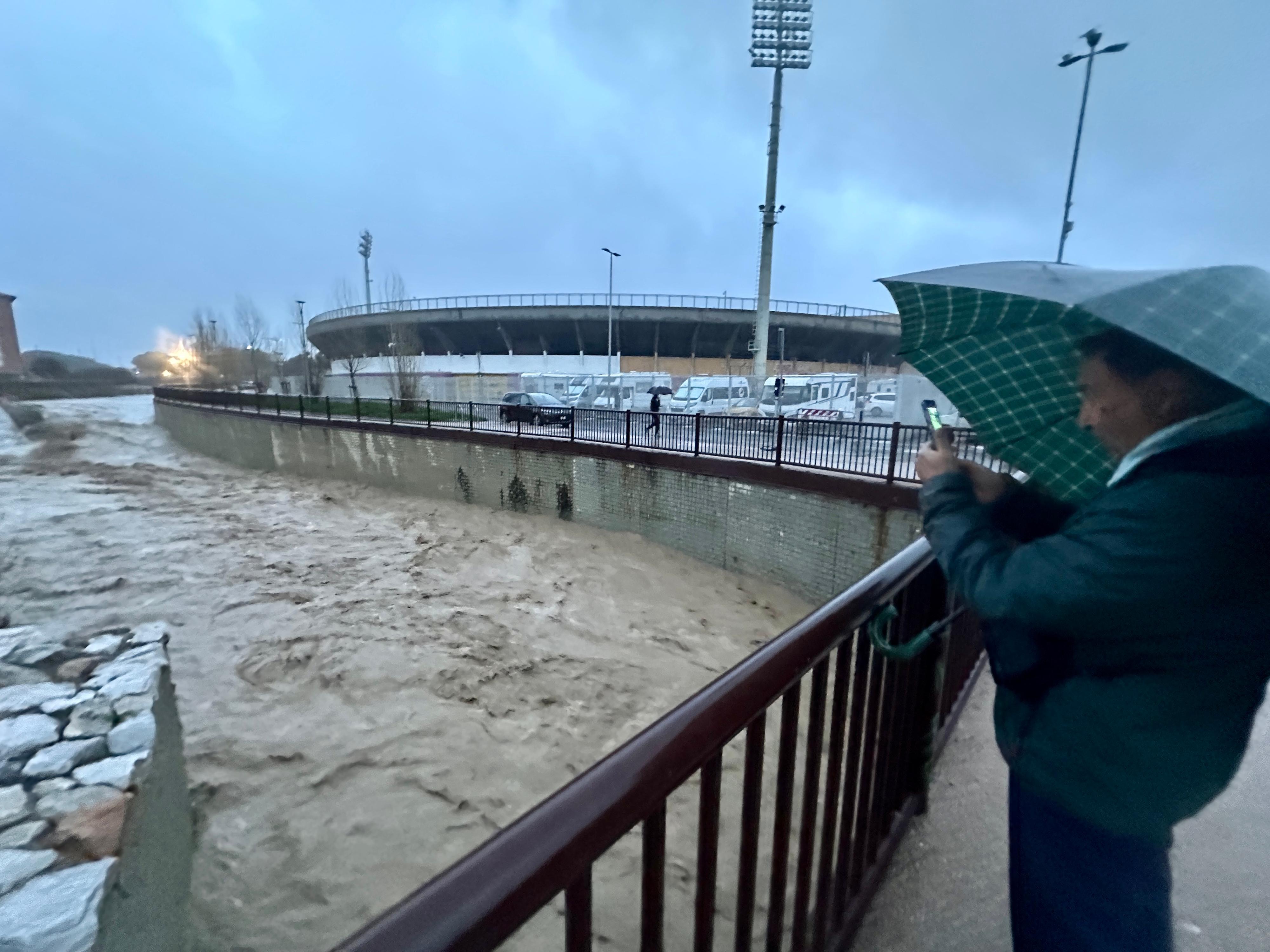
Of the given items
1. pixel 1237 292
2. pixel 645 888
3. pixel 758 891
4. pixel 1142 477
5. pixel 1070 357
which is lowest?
pixel 758 891

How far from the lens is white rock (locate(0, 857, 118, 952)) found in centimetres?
196

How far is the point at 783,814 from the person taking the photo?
149 cm

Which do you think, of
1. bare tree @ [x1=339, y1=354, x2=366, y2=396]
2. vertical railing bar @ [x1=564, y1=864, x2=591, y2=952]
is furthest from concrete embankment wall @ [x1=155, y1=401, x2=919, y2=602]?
bare tree @ [x1=339, y1=354, x2=366, y2=396]

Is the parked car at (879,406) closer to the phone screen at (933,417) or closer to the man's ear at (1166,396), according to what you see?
the phone screen at (933,417)

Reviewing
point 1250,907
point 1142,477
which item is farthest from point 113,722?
point 1250,907

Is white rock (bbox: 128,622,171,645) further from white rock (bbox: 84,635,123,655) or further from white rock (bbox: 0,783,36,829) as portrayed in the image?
white rock (bbox: 0,783,36,829)

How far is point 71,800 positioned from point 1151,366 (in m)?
4.05

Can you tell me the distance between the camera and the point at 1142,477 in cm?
95

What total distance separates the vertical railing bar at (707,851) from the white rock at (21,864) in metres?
2.63

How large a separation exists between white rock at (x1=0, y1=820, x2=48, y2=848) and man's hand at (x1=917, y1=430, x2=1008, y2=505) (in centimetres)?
360

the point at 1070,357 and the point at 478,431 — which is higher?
the point at 1070,357

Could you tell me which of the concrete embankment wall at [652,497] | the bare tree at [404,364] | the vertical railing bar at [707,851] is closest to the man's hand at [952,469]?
the vertical railing bar at [707,851]

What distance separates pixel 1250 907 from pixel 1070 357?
6.82ft

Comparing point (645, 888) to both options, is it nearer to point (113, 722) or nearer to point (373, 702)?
point (113, 722)
